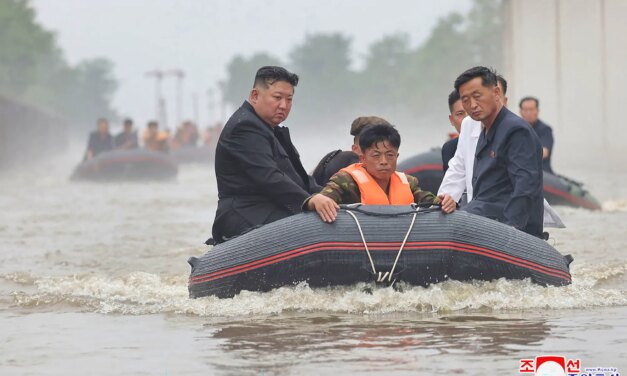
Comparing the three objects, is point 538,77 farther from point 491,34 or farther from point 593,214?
point 491,34

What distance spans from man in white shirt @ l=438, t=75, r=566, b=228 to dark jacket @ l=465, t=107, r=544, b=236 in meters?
0.22

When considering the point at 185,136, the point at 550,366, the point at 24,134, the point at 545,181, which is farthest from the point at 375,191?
the point at 24,134

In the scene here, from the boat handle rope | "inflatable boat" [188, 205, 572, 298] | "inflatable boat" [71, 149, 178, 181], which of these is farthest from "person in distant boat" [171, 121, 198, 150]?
the boat handle rope

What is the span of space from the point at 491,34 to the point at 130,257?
8364 centimetres

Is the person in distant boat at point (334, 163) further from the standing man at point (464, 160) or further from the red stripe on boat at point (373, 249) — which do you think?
the red stripe on boat at point (373, 249)

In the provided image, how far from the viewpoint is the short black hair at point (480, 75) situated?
8.35 meters

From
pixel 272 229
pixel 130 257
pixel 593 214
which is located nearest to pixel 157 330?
pixel 272 229

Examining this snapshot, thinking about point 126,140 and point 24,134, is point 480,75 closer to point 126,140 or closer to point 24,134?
point 126,140

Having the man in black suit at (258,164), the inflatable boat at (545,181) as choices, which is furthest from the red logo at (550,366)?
the inflatable boat at (545,181)

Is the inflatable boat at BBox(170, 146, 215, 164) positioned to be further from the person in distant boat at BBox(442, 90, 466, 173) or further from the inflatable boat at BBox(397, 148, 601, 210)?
the person in distant boat at BBox(442, 90, 466, 173)

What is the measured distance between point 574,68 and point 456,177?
1273 inches

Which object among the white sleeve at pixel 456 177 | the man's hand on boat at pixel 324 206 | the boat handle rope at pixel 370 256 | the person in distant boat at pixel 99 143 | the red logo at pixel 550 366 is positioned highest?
the person in distant boat at pixel 99 143

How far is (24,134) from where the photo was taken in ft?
197

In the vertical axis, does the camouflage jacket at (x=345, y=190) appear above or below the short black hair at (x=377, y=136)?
below
